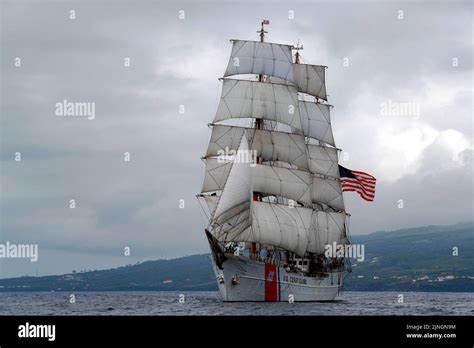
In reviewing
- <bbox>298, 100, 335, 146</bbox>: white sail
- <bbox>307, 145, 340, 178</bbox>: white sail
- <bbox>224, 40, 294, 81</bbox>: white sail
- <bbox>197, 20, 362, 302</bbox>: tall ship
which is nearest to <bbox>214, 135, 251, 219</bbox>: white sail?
<bbox>197, 20, 362, 302</bbox>: tall ship

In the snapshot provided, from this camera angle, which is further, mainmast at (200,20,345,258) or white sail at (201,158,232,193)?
white sail at (201,158,232,193)

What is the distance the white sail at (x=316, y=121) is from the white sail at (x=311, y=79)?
2.25 metres

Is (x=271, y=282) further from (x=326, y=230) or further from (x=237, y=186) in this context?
(x=326, y=230)

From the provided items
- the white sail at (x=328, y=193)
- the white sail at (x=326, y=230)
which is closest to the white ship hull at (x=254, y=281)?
the white sail at (x=326, y=230)

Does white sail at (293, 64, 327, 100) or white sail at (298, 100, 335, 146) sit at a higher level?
white sail at (293, 64, 327, 100)

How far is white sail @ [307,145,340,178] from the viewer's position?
426ft

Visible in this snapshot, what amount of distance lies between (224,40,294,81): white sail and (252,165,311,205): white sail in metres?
14.5

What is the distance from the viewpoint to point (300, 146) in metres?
115

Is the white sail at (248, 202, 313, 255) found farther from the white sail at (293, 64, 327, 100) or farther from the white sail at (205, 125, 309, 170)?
the white sail at (293, 64, 327, 100)

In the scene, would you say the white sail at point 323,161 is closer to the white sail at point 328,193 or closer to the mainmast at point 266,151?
the white sail at point 328,193
